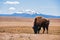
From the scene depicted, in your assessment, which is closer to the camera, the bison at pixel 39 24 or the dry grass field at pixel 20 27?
the dry grass field at pixel 20 27

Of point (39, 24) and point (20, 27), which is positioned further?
point (39, 24)

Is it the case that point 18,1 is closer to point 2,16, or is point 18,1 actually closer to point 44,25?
point 2,16

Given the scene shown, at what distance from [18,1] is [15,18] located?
1.22 feet

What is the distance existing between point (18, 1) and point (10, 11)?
284 mm

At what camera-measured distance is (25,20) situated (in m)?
4.43

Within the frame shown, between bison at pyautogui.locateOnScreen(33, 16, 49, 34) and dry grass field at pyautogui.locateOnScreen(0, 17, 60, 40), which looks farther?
bison at pyautogui.locateOnScreen(33, 16, 49, 34)

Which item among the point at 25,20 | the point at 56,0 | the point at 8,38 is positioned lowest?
the point at 8,38

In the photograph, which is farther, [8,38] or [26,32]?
[26,32]

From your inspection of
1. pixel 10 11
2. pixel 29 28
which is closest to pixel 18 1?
pixel 10 11

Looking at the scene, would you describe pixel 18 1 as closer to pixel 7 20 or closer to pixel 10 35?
pixel 7 20

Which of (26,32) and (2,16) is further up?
(2,16)

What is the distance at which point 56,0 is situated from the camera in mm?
4293

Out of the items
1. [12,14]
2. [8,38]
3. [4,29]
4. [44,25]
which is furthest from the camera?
[44,25]

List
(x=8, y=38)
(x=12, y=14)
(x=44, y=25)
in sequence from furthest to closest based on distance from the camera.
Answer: (x=44, y=25) → (x=12, y=14) → (x=8, y=38)
